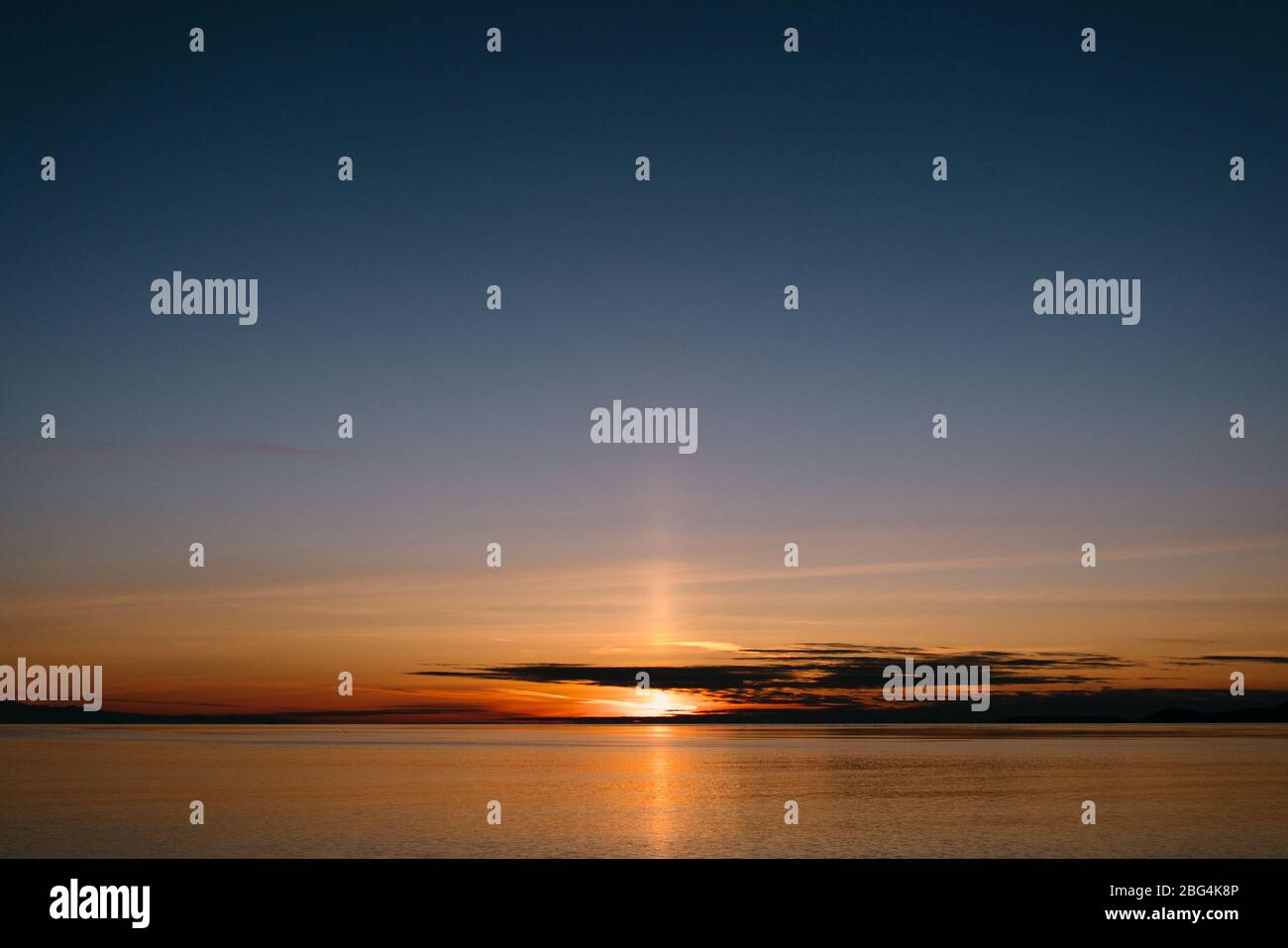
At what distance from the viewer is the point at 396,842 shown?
46.8 metres
